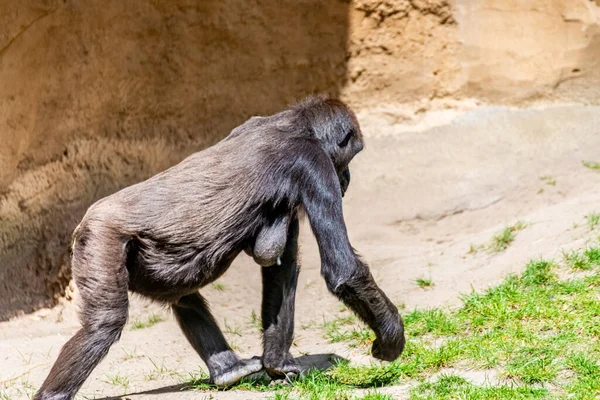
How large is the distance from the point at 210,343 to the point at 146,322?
2.24 m

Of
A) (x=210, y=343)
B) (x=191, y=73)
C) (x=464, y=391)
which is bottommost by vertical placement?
(x=464, y=391)

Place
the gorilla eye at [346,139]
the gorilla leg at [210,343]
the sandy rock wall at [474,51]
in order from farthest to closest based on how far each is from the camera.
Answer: the sandy rock wall at [474,51] < the gorilla eye at [346,139] < the gorilla leg at [210,343]

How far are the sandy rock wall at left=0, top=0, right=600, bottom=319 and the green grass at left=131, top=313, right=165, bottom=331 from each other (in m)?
1.05

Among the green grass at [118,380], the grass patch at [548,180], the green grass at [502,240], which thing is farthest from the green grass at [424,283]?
the green grass at [118,380]

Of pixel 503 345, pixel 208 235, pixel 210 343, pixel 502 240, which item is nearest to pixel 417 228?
pixel 502 240

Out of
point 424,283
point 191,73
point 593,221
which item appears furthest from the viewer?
point 191,73

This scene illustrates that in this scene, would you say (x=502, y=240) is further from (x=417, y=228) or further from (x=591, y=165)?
(x=591, y=165)

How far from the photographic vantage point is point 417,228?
9.19 metres

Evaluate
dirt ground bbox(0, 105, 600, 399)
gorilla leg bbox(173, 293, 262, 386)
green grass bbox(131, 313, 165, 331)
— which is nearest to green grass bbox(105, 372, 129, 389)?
dirt ground bbox(0, 105, 600, 399)

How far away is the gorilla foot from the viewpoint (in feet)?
19.5

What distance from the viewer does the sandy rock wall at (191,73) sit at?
876cm

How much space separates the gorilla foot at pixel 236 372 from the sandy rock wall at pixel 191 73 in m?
3.32

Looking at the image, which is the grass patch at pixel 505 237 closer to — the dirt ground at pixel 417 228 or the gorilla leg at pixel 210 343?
the dirt ground at pixel 417 228

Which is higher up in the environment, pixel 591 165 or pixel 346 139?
pixel 346 139
